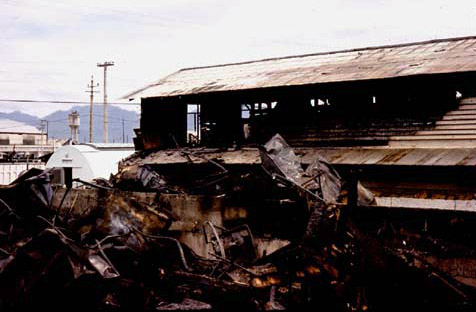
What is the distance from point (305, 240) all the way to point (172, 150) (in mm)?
11934

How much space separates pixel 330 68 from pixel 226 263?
10.4 metres

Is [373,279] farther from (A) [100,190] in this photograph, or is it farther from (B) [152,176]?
(B) [152,176]

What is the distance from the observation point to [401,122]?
13984 millimetres

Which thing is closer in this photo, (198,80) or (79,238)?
(79,238)

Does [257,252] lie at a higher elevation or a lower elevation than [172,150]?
lower

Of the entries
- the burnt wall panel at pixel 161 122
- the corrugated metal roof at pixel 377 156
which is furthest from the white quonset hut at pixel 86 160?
the corrugated metal roof at pixel 377 156

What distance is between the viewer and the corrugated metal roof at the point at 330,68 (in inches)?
548

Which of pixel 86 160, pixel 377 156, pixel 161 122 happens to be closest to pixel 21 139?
pixel 86 160

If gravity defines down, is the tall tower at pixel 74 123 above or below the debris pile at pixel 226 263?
above

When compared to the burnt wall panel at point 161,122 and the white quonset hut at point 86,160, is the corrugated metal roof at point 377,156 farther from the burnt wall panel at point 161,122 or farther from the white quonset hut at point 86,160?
the white quonset hut at point 86,160

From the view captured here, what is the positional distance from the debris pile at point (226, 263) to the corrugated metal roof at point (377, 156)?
3.99 m

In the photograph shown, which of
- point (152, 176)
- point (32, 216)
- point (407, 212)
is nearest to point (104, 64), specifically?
point (152, 176)

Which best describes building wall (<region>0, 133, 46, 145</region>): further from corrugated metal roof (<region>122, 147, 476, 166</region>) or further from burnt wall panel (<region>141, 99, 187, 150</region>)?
corrugated metal roof (<region>122, 147, 476, 166</region>)

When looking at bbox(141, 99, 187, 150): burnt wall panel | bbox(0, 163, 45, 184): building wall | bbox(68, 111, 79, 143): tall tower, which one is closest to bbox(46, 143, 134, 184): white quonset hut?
bbox(0, 163, 45, 184): building wall
